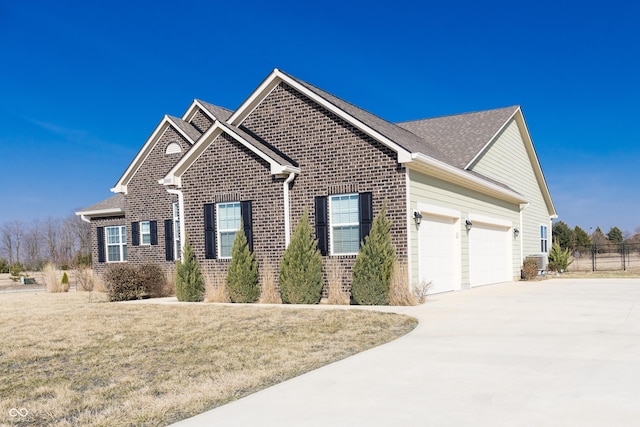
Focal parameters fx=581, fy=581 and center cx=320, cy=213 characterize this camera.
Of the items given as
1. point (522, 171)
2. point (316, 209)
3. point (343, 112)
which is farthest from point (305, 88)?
point (522, 171)

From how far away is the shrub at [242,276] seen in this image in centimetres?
1523

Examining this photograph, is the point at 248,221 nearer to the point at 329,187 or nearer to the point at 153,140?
the point at 329,187

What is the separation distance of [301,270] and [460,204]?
20.3ft

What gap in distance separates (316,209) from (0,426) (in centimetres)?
1070

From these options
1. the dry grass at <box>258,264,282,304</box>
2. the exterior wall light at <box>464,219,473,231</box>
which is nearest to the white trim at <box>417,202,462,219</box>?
the exterior wall light at <box>464,219,473,231</box>

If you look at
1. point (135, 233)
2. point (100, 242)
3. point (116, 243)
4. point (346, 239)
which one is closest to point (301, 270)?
point (346, 239)

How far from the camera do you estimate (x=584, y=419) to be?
463 centimetres

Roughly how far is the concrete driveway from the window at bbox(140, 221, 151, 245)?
1580cm

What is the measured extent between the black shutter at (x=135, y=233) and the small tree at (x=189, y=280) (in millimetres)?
7972

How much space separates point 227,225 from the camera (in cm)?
1656

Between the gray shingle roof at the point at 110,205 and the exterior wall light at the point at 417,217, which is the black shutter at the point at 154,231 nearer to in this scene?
the gray shingle roof at the point at 110,205

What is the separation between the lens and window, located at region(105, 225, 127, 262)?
82.3 feet

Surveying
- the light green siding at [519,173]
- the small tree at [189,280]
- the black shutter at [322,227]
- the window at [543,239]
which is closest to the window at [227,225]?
the small tree at [189,280]

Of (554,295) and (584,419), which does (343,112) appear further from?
(584,419)
